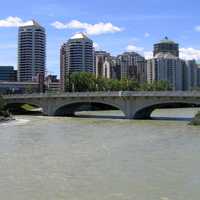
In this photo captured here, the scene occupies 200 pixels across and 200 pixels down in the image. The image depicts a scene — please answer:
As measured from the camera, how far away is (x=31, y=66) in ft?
646

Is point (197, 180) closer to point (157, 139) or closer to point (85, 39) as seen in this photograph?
point (157, 139)

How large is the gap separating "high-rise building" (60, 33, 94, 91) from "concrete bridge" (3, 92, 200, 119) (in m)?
90.4

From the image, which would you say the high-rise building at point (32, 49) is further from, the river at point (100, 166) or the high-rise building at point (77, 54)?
the river at point (100, 166)

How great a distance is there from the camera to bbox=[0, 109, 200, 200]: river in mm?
24750

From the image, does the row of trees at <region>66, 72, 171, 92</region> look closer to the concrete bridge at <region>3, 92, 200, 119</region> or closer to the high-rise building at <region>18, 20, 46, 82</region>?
the concrete bridge at <region>3, 92, 200, 119</region>

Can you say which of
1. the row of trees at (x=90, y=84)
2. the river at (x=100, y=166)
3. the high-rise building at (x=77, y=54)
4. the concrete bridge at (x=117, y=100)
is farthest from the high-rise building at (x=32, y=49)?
the river at (x=100, y=166)

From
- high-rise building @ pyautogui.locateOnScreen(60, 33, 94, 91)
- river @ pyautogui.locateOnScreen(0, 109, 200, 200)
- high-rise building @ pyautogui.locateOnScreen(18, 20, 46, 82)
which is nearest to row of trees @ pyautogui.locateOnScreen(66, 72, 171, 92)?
high-rise building @ pyautogui.locateOnScreen(60, 33, 94, 91)

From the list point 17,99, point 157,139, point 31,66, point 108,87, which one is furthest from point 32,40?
point 157,139

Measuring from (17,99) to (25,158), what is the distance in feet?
199

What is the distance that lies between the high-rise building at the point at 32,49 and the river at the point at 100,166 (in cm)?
14233

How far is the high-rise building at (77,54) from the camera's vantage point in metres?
186

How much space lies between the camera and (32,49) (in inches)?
7559

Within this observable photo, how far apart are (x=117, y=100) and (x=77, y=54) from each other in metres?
110

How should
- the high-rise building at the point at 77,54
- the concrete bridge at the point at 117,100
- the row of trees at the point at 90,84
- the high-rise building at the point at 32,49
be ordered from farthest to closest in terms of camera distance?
1. the high-rise building at the point at 32,49
2. the high-rise building at the point at 77,54
3. the row of trees at the point at 90,84
4. the concrete bridge at the point at 117,100
